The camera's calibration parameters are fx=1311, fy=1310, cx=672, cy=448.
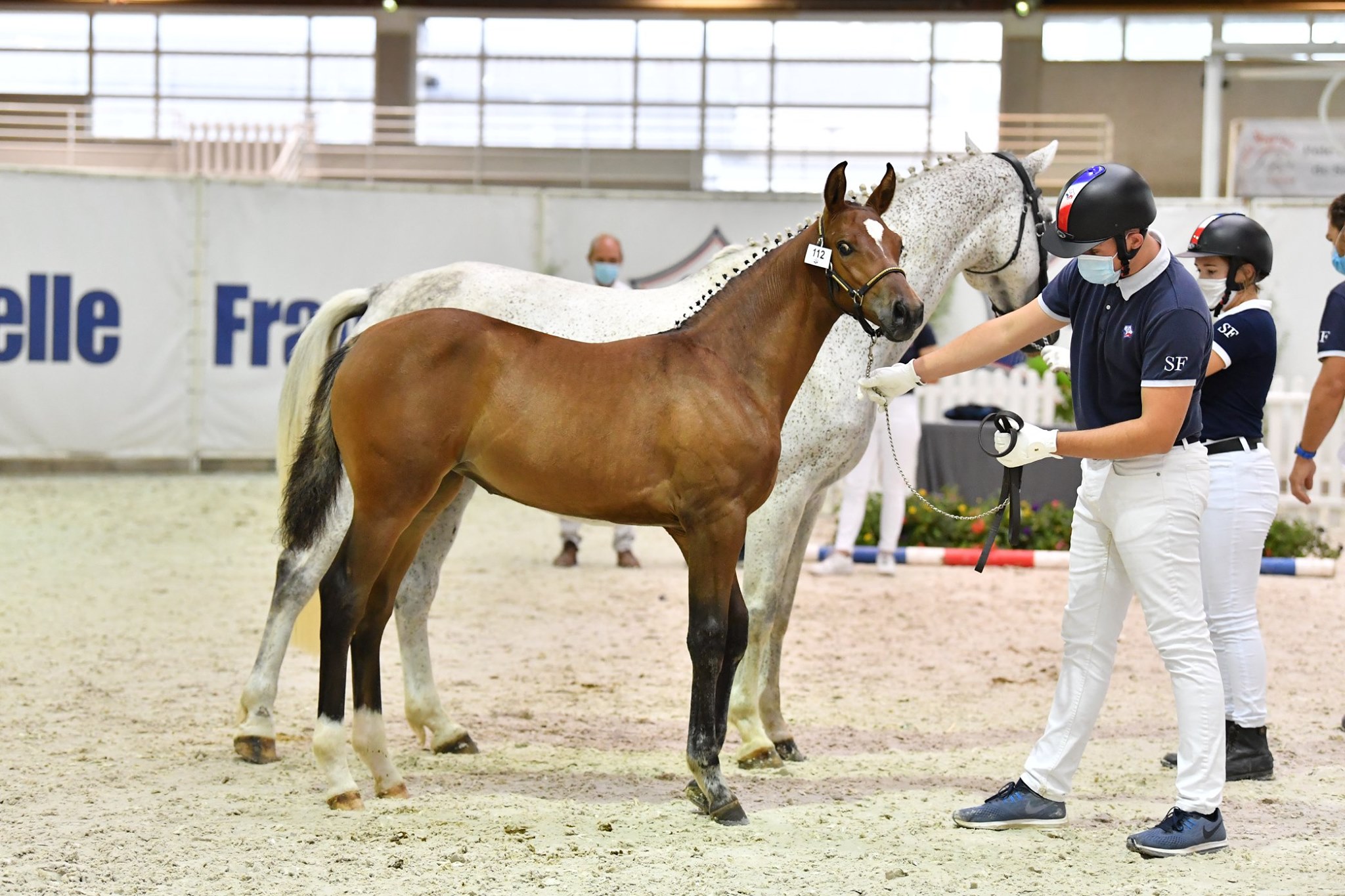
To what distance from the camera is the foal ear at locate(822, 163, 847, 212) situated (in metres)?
3.94

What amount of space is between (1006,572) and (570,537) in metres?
3.18

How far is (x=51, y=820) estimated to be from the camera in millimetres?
3949

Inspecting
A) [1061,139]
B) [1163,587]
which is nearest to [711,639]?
[1163,587]

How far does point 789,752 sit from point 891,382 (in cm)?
167

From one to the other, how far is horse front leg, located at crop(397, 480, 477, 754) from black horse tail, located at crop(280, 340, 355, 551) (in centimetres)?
64

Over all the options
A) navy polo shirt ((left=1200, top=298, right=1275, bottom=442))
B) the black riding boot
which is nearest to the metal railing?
navy polo shirt ((left=1200, top=298, right=1275, bottom=442))

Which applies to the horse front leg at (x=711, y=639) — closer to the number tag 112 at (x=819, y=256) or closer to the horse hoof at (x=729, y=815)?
the horse hoof at (x=729, y=815)

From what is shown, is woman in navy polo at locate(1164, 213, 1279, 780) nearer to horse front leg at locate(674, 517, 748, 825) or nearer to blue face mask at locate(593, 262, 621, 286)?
horse front leg at locate(674, 517, 748, 825)

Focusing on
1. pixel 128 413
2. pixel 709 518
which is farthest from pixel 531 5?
pixel 709 518

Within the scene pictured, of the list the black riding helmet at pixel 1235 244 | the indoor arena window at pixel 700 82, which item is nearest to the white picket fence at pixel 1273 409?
the black riding helmet at pixel 1235 244

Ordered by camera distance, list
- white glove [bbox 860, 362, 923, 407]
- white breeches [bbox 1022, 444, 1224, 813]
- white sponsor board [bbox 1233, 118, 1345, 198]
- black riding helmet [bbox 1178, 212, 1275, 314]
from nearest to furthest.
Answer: white breeches [bbox 1022, 444, 1224, 813], white glove [bbox 860, 362, 923, 407], black riding helmet [bbox 1178, 212, 1275, 314], white sponsor board [bbox 1233, 118, 1345, 198]

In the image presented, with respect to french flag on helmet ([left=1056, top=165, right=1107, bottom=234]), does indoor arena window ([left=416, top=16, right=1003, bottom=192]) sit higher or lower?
higher

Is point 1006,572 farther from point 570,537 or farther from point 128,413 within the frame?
point 128,413

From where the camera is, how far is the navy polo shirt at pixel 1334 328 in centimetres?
513
